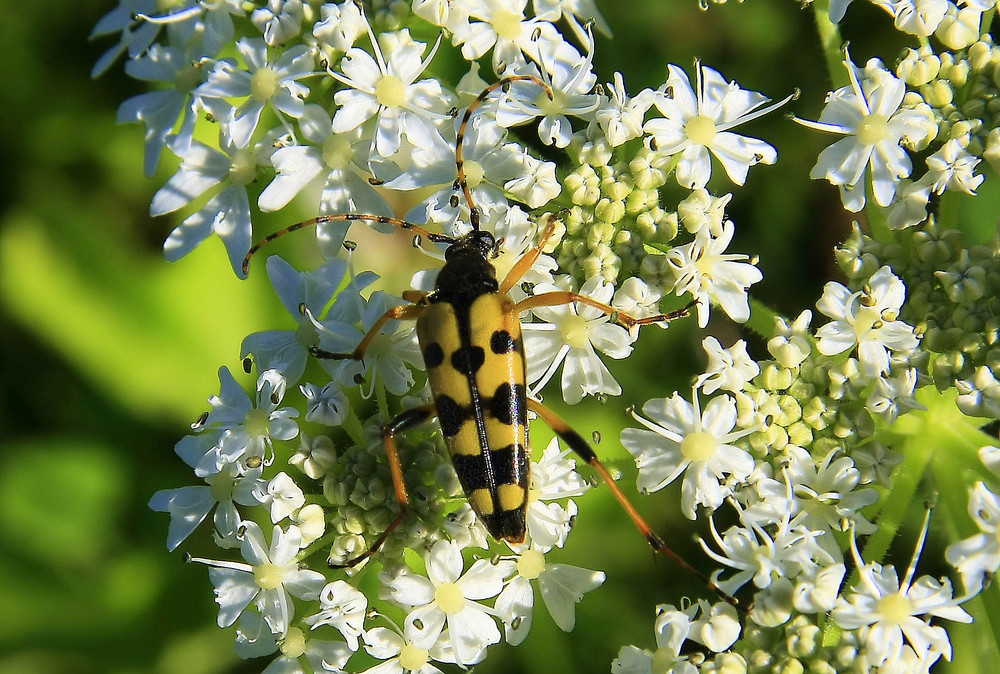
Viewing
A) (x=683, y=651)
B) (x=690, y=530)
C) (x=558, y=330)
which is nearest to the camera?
(x=558, y=330)

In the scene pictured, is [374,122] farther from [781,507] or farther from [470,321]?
[781,507]

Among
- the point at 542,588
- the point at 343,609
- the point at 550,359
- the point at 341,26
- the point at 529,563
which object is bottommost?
the point at 542,588

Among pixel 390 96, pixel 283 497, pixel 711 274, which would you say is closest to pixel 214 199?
pixel 390 96

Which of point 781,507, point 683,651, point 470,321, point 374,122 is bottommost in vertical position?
point 683,651

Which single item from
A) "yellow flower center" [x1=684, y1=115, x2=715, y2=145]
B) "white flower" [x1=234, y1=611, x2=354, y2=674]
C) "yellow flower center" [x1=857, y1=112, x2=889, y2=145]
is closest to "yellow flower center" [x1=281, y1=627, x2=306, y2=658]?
"white flower" [x1=234, y1=611, x2=354, y2=674]

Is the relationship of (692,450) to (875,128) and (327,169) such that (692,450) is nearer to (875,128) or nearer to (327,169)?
(875,128)

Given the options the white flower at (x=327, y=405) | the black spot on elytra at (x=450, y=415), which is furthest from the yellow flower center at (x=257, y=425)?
the black spot on elytra at (x=450, y=415)

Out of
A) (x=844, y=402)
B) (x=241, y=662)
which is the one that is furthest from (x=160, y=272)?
(x=844, y=402)
